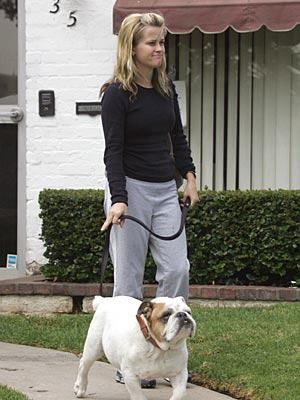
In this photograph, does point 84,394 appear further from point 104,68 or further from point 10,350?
point 104,68

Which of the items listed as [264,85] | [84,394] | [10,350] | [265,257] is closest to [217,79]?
[264,85]

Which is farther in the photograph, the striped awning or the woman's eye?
the striped awning

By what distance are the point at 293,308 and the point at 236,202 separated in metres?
1.15

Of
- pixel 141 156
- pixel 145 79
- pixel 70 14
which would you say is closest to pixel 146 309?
pixel 141 156

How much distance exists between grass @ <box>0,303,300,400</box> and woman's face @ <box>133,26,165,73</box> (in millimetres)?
1850

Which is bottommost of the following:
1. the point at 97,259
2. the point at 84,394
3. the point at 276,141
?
the point at 84,394

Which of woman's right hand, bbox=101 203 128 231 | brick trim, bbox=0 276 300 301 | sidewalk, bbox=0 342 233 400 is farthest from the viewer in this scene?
brick trim, bbox=0 276 300 301

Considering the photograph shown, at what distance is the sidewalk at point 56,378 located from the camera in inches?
215

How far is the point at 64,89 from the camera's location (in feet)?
29.5

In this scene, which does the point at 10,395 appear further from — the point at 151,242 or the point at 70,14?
the point at 70,14

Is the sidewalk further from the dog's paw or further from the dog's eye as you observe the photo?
the dog's eye

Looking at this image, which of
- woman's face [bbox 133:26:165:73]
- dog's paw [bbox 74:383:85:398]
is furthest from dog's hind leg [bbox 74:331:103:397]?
woman's face [bbox 133:26:165:73]

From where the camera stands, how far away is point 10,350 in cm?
676

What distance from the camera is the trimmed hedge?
8.11m
